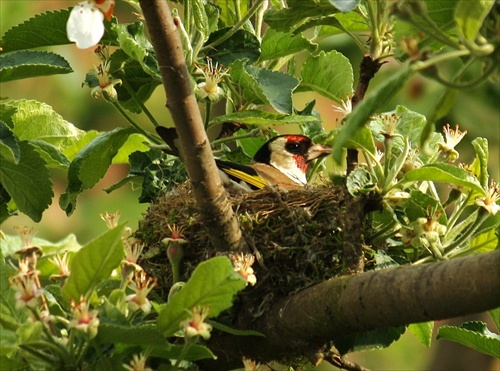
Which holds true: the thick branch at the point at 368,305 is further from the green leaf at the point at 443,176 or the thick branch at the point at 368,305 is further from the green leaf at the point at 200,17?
the green leaf at the point at 200,17

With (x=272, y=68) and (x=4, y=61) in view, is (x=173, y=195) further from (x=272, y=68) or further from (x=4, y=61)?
(x=4, y=61)

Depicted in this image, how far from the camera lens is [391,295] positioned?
2.54m

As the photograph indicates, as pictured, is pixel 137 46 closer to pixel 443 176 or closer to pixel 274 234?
pixel 274 234

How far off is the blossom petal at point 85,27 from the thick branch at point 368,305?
0.92 meters

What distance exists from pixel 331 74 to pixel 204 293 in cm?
134

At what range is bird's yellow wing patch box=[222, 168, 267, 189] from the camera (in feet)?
13.1

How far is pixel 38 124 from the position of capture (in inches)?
145

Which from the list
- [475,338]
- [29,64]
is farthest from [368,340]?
[29,64]

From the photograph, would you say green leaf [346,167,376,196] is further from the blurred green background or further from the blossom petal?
the blurred green background

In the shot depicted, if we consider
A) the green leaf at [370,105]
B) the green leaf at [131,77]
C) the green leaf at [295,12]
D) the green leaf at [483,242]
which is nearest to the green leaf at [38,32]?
the green leaf at [131,77]

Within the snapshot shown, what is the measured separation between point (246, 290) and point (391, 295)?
0.71m

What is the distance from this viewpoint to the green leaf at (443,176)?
286cm

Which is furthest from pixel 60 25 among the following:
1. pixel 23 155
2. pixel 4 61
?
pixel 23 155

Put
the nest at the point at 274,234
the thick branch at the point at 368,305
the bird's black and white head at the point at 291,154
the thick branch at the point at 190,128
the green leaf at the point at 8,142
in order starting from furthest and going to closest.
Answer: the bird's black and white head at the point at 291,154 → the nest at the point at 274,234 → the green leaf at the point at 8,142 → the thick branch at the point at 190,128 → the thick branch at the point at 368,305
